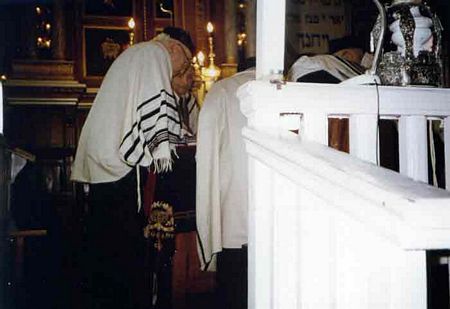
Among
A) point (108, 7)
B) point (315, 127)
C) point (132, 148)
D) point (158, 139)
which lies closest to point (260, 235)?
point (315, 127)

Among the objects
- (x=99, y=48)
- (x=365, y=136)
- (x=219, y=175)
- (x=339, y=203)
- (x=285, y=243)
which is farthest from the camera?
(x=99, y=48)

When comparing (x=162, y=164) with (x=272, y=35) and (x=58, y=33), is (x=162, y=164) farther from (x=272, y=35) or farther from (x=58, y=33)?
(x=58, y=33)

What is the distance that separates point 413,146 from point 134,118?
1.91 metres

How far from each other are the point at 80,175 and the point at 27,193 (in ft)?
12.4

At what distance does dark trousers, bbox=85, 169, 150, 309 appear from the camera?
10.4ft

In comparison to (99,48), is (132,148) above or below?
below

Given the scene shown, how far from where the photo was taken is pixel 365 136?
1.58 metres

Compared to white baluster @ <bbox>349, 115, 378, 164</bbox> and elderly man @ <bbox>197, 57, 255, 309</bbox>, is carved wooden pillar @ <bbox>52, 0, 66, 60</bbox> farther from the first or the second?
white baluster @ <bbox>349, 115, 378, 164</bbox>

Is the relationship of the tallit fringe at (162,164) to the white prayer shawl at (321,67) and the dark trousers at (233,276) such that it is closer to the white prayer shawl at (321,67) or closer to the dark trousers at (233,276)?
the dark trousers at (233,276)

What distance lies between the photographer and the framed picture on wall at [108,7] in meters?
8.06

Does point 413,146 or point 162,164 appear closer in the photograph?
point 413,146

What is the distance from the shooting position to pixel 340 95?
152 centimetres

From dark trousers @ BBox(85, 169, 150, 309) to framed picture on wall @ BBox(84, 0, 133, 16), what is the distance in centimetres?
575

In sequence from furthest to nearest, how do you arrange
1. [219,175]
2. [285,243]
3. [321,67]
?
[219,175]
[321,67]
[285,243]
